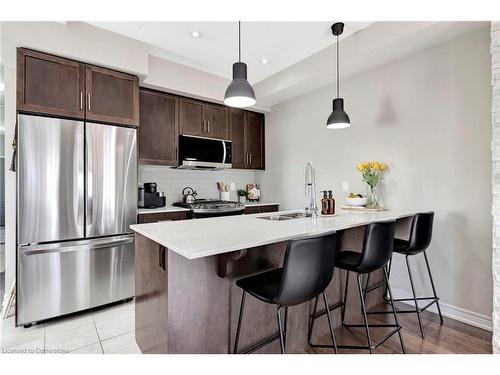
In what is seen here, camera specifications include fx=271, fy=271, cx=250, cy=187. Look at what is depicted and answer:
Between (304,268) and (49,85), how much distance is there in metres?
2.62

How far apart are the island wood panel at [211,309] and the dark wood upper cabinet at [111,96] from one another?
4.89 feet

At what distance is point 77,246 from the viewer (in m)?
2.48

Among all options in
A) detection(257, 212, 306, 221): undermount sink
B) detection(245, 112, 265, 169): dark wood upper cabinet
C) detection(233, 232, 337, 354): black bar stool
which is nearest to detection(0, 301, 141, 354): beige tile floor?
detection(233, 232, 337, 354): black bar stool

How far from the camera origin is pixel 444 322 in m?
2.36

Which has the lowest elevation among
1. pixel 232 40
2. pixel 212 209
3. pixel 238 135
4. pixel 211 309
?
pixel 211 309

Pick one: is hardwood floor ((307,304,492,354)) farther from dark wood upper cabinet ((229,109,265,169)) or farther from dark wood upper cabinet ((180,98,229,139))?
dark wood upper cabinet ((180,98,229,139))

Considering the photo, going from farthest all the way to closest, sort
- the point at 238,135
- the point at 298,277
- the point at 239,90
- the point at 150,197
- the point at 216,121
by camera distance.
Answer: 1. the point at 238,135
2. the point at 216,121
3. the point at 150,197
4. the point at 239,90
5. the point at 298,277

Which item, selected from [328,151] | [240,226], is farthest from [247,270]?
[328,151]

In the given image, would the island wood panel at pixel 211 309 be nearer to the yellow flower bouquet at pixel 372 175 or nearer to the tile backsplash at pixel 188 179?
the yellow flower bouquet at pixel 372 175

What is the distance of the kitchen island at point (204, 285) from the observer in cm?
140

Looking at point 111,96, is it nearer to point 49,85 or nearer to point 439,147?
point 49,85

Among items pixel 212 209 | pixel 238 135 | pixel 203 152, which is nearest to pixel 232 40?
pixel 203 152

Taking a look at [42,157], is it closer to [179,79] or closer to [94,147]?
[94,147]

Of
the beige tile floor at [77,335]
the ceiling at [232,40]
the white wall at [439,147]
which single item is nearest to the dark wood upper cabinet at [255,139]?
the ceiling at [232,40]
